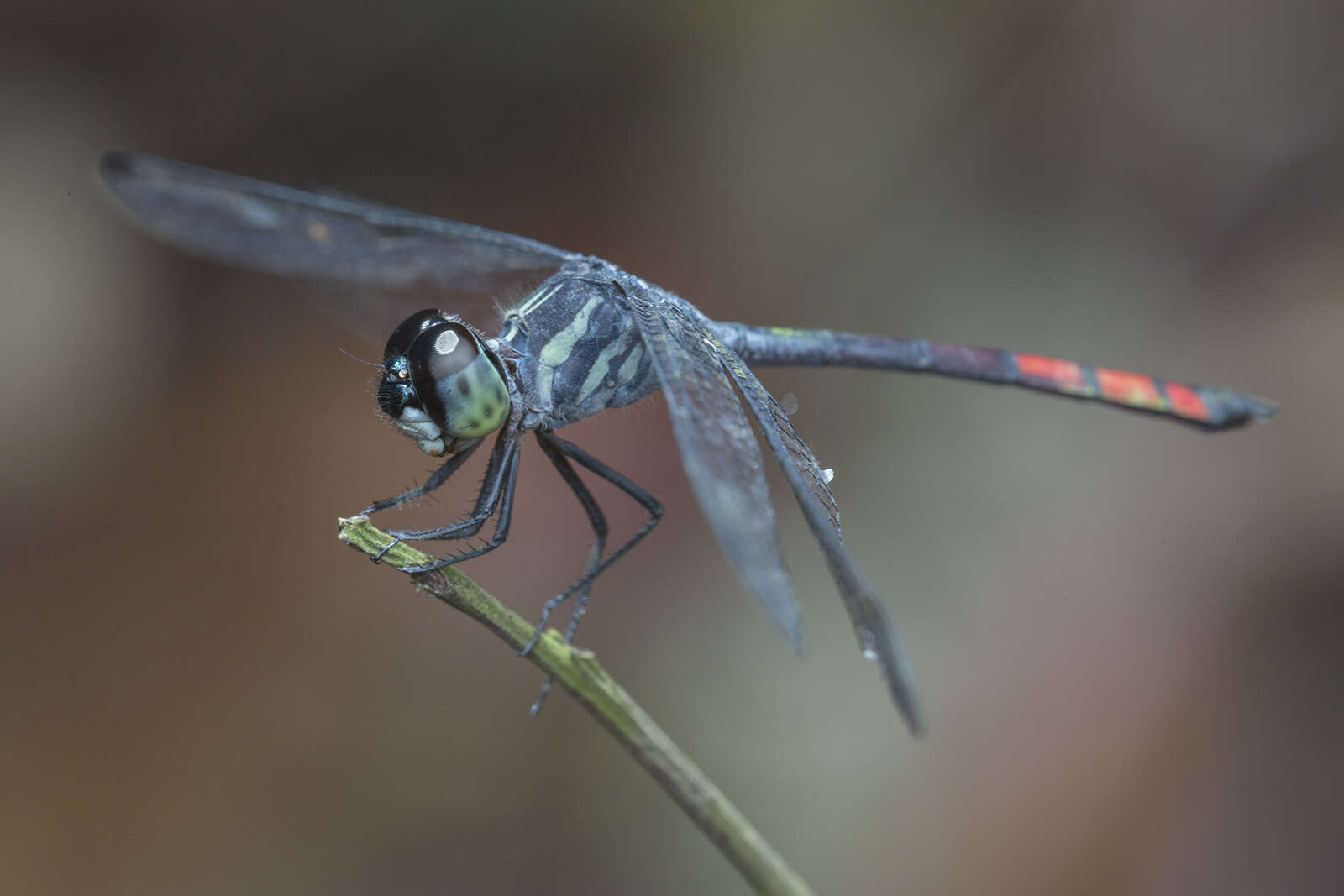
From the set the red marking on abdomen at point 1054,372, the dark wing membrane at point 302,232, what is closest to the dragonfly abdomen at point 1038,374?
the red marking on abdomen at point 1054,372

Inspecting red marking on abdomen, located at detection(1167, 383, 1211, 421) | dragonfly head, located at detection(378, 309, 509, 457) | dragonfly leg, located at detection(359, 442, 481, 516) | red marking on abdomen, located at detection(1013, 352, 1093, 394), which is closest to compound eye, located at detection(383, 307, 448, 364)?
dragonfly head, located at detection(378, 309, 509, 457)

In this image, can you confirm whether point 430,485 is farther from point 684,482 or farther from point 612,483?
point 684,482

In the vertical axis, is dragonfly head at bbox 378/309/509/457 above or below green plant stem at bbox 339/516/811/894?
above

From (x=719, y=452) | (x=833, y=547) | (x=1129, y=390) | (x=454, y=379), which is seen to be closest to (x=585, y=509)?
(x=454, y=379)

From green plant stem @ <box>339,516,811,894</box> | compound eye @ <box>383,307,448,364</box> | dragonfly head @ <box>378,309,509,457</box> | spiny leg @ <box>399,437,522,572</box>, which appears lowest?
green plant stem @ <box>339,516,811,894</box>

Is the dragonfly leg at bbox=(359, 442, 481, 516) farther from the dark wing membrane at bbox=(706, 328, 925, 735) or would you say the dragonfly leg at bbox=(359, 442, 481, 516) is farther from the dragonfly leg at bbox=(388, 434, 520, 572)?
the dark wing membrane at bbox=(706, 328, 925, 735)

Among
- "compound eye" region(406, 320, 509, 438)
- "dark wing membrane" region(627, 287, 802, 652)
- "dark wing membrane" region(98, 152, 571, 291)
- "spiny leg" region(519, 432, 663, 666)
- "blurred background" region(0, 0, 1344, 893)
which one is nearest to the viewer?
"dark wing membrane" region(627, 287, 802, 652)

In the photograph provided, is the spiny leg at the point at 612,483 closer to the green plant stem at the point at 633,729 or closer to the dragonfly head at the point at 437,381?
the dragonfly head at the point at 437,381
